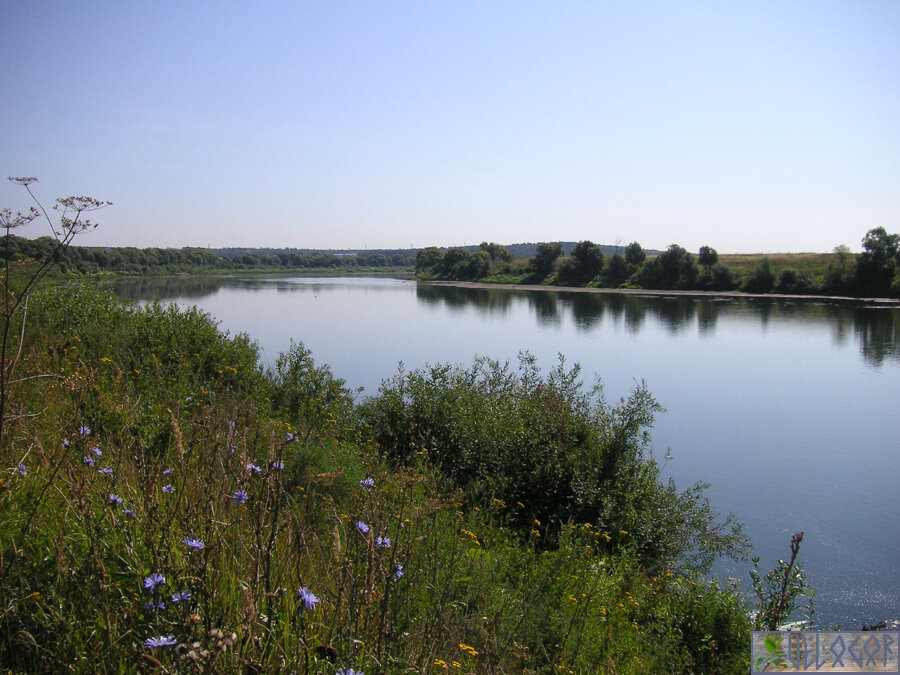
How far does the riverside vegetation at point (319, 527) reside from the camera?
1.36 m

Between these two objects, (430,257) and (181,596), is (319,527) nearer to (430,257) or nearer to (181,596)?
(181,596)

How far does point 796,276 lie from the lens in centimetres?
4706

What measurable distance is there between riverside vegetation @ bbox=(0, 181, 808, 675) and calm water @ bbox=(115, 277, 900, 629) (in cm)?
131

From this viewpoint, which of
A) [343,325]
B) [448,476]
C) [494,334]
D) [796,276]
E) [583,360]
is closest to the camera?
[448,476]

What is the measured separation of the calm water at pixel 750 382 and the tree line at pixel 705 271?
10.7 metres

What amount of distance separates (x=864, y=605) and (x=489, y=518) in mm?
3938

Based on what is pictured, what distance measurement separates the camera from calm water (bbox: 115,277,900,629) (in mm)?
7047

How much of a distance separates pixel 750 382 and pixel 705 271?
41.3 meters

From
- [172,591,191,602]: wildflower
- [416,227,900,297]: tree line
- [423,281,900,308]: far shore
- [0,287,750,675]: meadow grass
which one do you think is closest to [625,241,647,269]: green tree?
[416,227,900,297]: tree line

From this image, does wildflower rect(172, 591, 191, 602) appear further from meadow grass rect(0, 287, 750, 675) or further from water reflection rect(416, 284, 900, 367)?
water reflection rect(416, 284, 900, 367)

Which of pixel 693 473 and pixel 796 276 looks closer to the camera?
pixel 693 473

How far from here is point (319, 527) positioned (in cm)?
280

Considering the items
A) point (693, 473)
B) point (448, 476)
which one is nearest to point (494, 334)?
point (693, 473)

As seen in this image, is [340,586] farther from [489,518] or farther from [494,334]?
[494,334]
